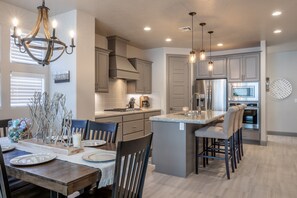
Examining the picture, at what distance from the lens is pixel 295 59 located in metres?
6.54

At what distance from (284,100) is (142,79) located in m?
4.67

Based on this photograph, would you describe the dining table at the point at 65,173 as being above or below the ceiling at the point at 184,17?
below

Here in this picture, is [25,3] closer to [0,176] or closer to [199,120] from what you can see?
[0,176]

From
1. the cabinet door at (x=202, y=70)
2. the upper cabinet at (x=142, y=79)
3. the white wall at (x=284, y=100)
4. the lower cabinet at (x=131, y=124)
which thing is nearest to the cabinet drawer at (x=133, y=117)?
the lower cabinet at (x=131, y=124)

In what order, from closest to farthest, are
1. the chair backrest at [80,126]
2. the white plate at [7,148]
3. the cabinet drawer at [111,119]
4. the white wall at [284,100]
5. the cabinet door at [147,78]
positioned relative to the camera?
the white plate at [7,148]
the chair backrest at [80,126]
the cabinet drawer at [111,119]
the cabinet door at [147,78]
the white wall at [284,100]

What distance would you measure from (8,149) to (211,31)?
165 inches

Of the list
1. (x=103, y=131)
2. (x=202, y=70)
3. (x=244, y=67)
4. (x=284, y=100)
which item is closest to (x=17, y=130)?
(x=103, y=131)

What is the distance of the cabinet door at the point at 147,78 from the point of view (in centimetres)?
586

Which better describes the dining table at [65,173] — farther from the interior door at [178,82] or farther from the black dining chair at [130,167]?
the interior door at [178,82]

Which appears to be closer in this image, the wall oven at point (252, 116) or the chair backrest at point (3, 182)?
the chair backrest at point (3, 182)

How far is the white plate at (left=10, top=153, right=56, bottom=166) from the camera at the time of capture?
1.50m

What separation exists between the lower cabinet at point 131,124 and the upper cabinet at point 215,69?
6.77 ft

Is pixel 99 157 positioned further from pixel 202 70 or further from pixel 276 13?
pixel 202 70

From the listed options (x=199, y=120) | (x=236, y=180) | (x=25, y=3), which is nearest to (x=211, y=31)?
(x=199, y=120)
